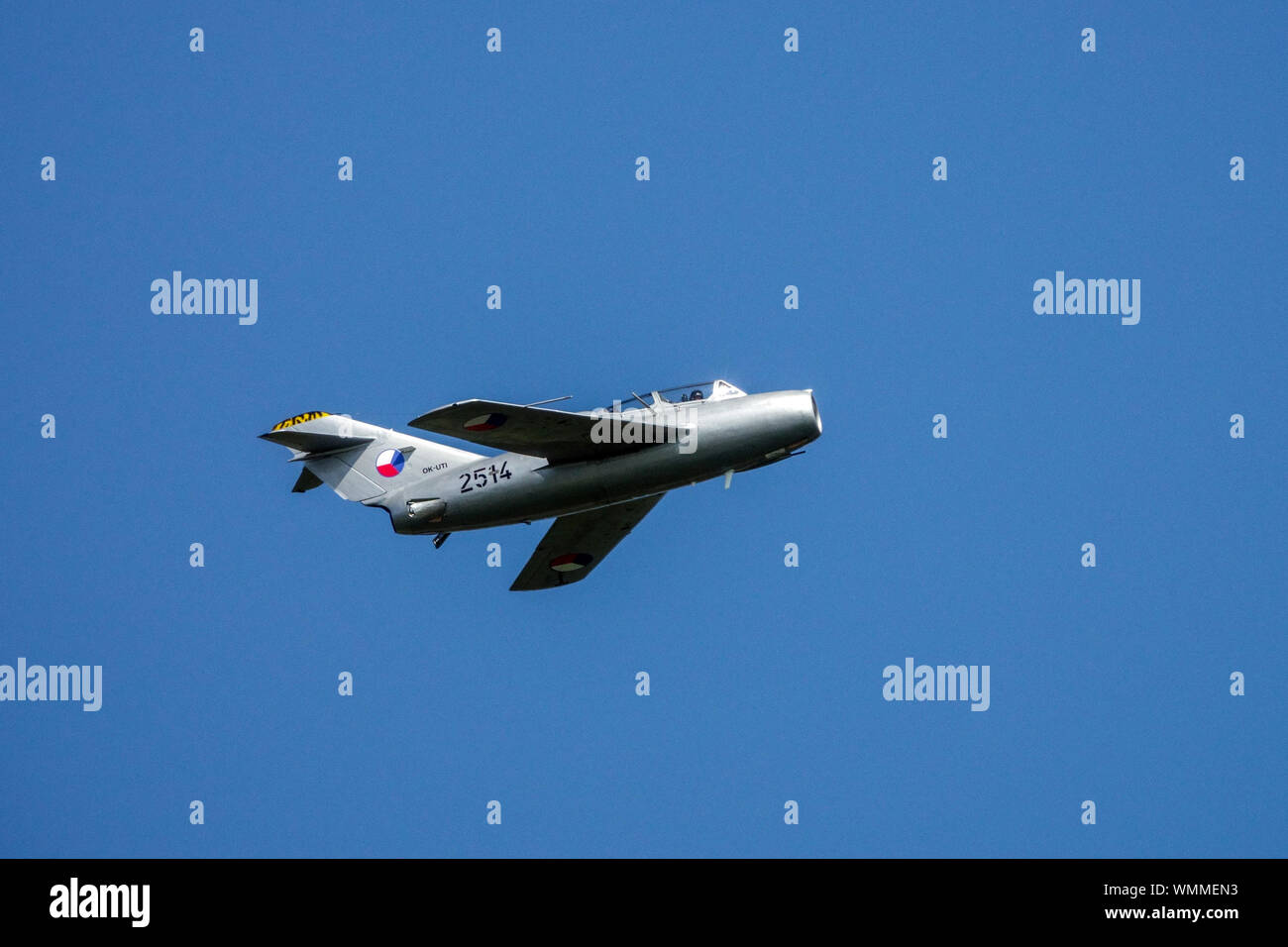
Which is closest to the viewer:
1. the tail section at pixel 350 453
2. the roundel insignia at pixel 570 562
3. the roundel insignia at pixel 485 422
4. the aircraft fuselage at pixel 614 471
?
the roundel insignia at pixel 485 422

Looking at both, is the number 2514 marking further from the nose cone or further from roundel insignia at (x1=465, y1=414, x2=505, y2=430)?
the nose cone

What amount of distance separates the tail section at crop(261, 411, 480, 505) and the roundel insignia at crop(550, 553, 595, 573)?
170 inches

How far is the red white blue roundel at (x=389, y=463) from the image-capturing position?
3250 centimetres

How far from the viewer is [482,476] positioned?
30078 mm

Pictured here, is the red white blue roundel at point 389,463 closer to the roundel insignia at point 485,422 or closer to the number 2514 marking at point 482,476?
the number 2514 marking at point 482,476

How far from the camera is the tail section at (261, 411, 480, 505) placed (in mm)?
32438

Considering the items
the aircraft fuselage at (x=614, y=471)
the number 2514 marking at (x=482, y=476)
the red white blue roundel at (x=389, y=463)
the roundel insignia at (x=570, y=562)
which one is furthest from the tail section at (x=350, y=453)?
the roundel insignia at (x=570, y=562)

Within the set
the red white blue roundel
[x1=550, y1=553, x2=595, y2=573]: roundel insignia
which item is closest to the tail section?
the red white blue roundel

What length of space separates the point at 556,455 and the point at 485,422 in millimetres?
2105

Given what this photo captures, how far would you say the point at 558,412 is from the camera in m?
27.8

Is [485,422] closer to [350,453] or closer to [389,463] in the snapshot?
[389,463]
